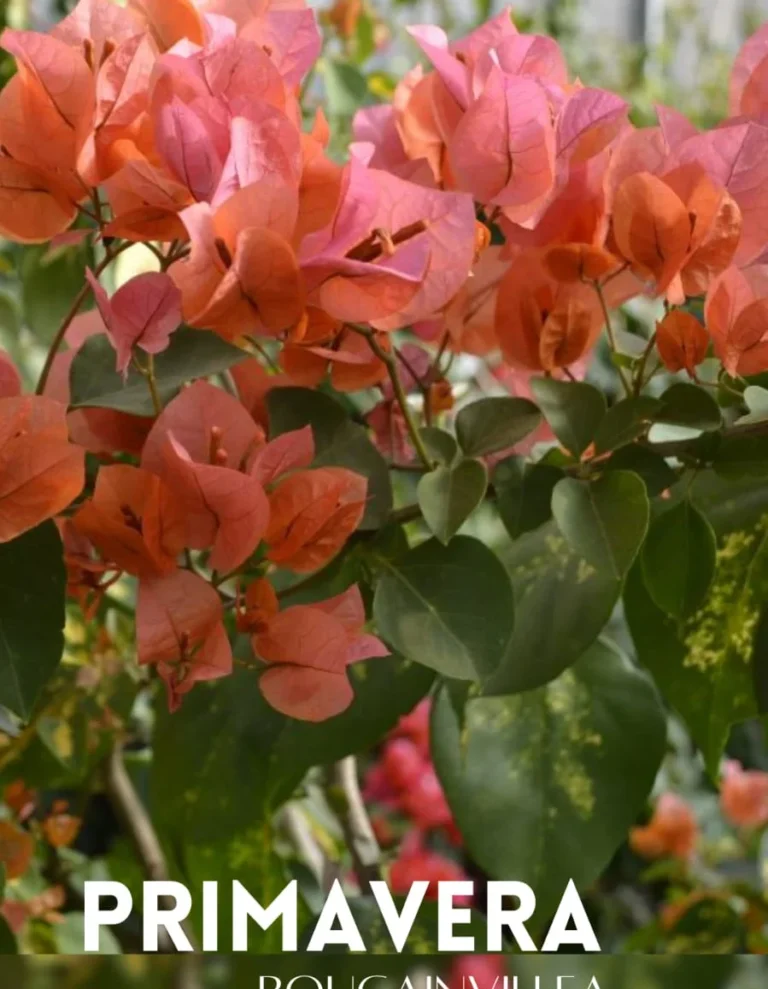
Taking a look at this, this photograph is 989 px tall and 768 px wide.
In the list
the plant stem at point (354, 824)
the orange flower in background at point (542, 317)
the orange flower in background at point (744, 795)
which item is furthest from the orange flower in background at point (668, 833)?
the orange flower in background at point (542, 317)

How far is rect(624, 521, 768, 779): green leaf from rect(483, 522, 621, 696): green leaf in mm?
15

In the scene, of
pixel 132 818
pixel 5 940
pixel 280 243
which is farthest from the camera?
pixel 132 818

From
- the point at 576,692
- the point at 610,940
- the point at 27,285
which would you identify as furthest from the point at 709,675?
the point at 610,940

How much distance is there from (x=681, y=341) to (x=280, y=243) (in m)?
0.09

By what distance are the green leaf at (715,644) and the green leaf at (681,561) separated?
0.10ft

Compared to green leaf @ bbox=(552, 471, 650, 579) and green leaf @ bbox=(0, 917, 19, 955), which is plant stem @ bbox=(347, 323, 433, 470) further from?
green leaf @ bbox=(0, 917, 19, 955)

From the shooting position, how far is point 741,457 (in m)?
0.28

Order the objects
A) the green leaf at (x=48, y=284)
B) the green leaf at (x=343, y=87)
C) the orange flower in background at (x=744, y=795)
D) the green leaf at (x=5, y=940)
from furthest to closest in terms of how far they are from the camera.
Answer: the orange flower in background at (x=744, y=795) < the green leaf at (x=343, y=87) < the green leaf at (x=48, y=284) < the green leaf at (x=5, y=940)

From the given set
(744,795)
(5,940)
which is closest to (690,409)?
(5,940)

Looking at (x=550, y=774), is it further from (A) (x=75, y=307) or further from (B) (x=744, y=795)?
(B) (x=744, y=795)

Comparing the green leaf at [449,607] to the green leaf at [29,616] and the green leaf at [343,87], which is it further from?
the green leaf at [343,87]

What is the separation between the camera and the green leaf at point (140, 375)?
0.89ft

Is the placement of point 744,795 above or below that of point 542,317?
above

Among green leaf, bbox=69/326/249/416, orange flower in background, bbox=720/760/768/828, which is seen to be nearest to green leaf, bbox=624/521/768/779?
green leaf, bbox=69/326/249/416
